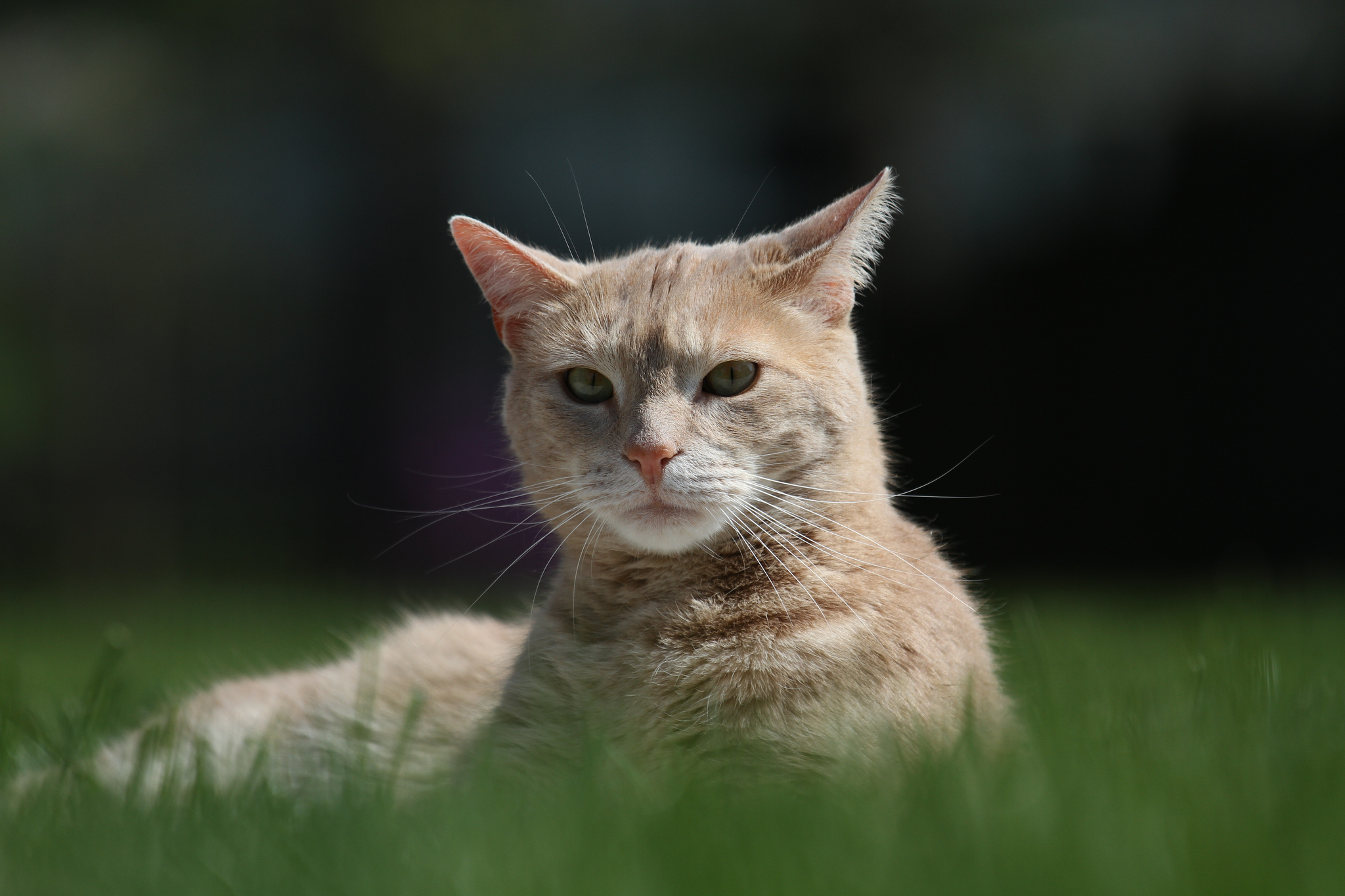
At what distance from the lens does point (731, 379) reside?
1914 mm

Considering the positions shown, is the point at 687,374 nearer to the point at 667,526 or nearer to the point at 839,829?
the point at 667,526

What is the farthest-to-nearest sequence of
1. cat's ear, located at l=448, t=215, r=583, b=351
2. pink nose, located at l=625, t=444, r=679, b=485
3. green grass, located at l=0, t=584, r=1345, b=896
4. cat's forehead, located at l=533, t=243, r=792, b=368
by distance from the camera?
cat's ear, located at l=448, t=215, r=583, b=351 < cat's forehead, located at l=533, t=243, r=792, b=368 < pink nose, located at l=625, t=444, r=679, b=485 < green grass, located at l=0, t=584, r=1345, b=896

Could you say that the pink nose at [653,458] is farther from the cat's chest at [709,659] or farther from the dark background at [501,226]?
the dark background at [501,226]

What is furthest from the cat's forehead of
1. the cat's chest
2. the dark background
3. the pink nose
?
the dark background

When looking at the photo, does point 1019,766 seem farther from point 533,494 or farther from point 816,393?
point 533,494

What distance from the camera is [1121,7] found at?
5.71 m

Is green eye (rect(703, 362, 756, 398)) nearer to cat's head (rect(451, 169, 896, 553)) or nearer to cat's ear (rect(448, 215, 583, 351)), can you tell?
cat's head (rect(451, 169, 896, 553))

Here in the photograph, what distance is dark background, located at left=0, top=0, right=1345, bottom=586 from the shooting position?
5.37m

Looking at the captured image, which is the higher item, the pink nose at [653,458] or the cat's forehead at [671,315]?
the cat's forehead at [671,315]

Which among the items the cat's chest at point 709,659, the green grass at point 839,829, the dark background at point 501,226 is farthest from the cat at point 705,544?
the dark background at point 501,226

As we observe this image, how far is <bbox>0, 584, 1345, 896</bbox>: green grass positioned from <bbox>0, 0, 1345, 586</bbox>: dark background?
3814 millimetres

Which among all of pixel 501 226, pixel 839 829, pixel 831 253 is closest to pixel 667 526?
pixel 831 253

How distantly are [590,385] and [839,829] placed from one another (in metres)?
1.07

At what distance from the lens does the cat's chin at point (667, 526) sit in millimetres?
1777
